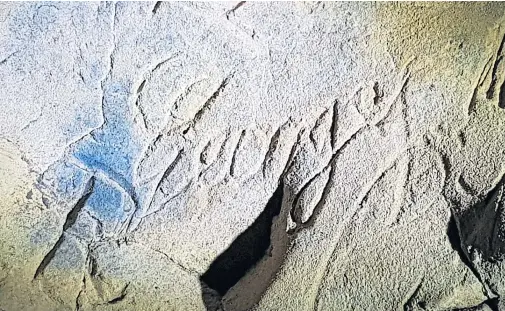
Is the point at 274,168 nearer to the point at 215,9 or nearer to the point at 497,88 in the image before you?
the point at 215,9

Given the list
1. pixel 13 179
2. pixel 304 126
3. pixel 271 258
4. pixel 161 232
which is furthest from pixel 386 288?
pixel 13 179

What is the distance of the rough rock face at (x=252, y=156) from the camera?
4.00 ft

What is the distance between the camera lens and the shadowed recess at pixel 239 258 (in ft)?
4.43

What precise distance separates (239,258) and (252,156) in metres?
0.24

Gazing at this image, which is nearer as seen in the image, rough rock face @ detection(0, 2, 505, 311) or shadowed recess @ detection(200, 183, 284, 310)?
rough rock face @ detection(0, 2, 505, 311)

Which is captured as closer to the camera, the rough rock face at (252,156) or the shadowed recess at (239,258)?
the rough rock face at (252,156)

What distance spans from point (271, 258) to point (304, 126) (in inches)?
10.9

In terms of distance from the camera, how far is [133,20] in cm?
128

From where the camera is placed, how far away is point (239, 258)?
1396 mm

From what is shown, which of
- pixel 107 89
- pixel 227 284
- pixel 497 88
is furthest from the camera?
pixel 227 284

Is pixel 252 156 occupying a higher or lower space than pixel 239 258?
higher

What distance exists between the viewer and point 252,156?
4.28 ft

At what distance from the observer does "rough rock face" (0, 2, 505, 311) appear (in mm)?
1221

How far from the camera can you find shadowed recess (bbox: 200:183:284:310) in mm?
1351
